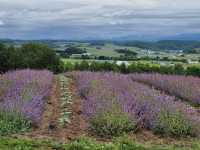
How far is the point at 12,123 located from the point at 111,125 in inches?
71.2

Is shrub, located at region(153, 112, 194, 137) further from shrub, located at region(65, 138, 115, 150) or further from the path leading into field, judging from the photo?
shrub, located at region(65, 138, 115, 150)

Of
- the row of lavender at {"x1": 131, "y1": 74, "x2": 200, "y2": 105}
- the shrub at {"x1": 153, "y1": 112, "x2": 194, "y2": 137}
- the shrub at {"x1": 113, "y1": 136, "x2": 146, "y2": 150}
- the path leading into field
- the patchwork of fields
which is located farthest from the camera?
the row of lavender at {"x1": 131, "y1": 74, "x2": 200, "y2": 105}

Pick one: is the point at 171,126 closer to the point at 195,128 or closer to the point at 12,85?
the point at 195,128

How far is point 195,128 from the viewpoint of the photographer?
28.1 feet

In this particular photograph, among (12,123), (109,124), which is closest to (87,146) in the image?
(109,124)

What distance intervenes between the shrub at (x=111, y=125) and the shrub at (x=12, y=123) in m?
1.25

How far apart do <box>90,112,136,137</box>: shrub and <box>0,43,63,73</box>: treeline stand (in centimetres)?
3465

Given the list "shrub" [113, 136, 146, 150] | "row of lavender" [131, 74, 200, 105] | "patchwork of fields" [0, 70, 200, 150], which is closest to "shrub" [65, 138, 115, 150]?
"patchwork of fields" [0, 70, 200, 150]

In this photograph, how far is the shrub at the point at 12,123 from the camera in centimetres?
827

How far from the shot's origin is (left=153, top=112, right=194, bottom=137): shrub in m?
8.48

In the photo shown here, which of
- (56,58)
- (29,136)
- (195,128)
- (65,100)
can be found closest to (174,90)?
(65,100)

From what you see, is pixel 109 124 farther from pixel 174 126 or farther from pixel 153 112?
pixel 174 126

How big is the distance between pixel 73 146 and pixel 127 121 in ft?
5.25

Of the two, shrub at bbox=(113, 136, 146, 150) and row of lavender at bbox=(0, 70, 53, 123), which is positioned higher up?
row of lavender at bbox=(0, 70, 53, 123)
